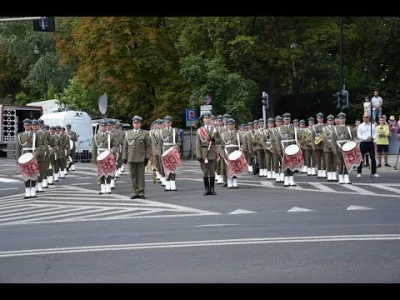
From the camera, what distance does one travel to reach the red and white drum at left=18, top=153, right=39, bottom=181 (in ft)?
76.5

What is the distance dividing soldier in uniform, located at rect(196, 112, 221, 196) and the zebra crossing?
2012 mm

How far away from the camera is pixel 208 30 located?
47.3 m

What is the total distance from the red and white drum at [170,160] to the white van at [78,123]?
2473 cm

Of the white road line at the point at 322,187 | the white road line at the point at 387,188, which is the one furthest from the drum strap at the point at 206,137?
the white road line at the point at 387,188

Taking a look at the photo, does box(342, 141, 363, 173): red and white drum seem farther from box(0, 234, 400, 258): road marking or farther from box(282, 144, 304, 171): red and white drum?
box(0, 234, 400, 258): road marking

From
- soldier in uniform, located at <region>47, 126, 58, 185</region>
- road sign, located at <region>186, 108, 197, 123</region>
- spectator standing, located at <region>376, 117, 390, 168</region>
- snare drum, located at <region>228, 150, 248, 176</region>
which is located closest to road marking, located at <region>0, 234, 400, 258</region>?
snare drum, located at <region>228, 150, 248, 176</region>

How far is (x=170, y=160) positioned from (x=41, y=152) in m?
3.81

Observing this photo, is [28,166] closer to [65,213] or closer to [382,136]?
[65,213]

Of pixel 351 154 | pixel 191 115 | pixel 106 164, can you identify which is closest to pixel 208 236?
pixel 106 164

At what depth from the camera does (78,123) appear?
50.0 m

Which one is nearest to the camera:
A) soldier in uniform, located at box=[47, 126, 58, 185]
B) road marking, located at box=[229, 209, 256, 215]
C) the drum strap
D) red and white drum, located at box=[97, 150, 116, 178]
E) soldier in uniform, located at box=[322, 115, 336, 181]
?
road marking, located at box=[229, 209, 256, 215]

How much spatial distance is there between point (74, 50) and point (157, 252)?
1809 inches

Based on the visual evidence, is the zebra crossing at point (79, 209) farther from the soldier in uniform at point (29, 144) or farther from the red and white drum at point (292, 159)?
the red and white drum at point (292, 159)
